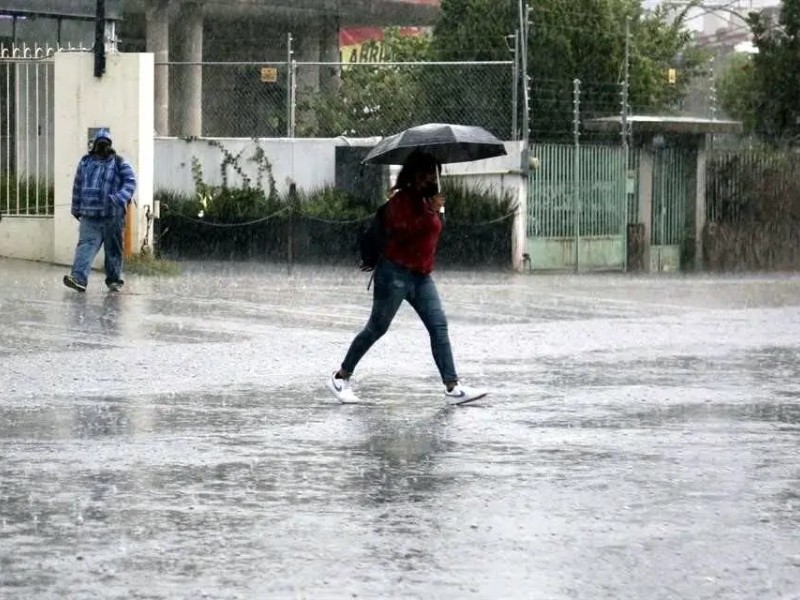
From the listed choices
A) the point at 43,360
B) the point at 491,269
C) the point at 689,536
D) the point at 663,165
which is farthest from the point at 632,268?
the point at 689,536

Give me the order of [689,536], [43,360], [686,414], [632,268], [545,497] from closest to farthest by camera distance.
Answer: [689,536] < [545,497] < [686,414] < [43,360] < [632,268]

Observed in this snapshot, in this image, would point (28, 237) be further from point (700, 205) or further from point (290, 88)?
point (700, 205)

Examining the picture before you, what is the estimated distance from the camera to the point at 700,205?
32.2 metres

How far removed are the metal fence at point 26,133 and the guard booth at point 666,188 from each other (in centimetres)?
1004

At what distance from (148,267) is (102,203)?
3.41 meters

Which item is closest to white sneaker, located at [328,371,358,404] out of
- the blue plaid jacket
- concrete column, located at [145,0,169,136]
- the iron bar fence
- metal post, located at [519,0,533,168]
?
the blue plaid jacket

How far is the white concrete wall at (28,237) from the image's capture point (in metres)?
24.0

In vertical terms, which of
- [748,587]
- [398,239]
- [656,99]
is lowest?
[748,587]

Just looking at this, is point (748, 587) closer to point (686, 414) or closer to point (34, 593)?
point (34, 593)

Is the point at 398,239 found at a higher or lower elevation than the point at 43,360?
higher

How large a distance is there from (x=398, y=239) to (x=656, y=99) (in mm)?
29245

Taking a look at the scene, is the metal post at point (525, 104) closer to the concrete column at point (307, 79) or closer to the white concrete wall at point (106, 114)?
the concrete column at point (307, 79)

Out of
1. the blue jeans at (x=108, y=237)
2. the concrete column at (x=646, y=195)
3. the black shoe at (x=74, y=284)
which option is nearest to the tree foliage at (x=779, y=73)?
the concrete column at (x=646, y=195)

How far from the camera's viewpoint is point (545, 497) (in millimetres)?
8547
